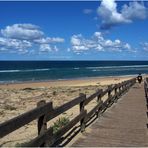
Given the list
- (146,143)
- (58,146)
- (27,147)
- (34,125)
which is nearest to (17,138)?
(34,125)

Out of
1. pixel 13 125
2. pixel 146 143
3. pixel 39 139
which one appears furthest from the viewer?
pixel 146 143

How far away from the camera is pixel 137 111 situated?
14.8 meters

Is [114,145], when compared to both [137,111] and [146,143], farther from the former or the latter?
[137,111]

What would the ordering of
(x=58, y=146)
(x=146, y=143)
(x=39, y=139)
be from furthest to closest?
(x=146, y=143)
(x=58, y=146)
(x=39, y=139)

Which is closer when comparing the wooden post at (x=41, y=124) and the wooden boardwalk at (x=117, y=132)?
the wooden post at (x=41, y=124)

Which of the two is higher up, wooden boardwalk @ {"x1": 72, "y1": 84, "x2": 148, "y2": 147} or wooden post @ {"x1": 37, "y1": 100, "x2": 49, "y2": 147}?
wooden post @ {"x1": 37, "y1": 100, "x2": 49, "y2": 147}

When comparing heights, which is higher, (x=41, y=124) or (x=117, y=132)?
(x=41, y=124)

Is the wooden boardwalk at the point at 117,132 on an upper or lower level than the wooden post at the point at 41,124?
lower

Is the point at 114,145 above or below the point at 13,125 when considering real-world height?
below

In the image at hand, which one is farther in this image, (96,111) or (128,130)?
(96,111)

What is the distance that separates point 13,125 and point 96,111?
7498 millimetres

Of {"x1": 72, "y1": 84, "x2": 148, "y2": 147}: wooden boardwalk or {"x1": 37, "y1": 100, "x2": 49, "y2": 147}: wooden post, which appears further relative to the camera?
{"x1": 72, "y1": 84, "x2": 148, "y2": 147}: wooden boardwalk

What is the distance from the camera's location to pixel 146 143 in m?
8.48

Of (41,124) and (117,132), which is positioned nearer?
(41,124)
